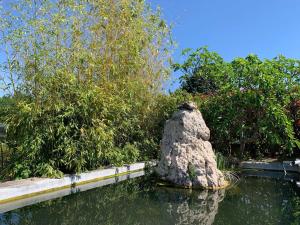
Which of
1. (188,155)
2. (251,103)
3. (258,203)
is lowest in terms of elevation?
(258,203)

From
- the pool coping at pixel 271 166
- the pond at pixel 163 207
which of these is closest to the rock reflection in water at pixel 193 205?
the pond at pixel 163 207

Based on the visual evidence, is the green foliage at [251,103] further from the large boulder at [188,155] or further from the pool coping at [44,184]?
the pool coping at [44,184]

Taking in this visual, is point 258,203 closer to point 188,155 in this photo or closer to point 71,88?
point 188,155

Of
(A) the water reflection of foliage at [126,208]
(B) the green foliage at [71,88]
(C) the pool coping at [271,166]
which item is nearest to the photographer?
(A) the water reflection of foliage at [126,208]

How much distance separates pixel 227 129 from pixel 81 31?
15.3 ft

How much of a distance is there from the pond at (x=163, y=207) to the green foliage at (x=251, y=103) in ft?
8.21

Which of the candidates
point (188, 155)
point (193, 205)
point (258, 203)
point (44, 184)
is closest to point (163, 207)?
point (193, 205)

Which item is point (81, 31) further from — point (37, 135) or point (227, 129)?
point (227, 129)

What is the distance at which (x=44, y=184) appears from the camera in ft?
19.6

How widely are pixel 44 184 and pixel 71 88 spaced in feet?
6.03

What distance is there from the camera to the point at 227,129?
10062 millimetres

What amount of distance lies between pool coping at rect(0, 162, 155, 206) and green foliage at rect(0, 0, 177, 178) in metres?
0.19

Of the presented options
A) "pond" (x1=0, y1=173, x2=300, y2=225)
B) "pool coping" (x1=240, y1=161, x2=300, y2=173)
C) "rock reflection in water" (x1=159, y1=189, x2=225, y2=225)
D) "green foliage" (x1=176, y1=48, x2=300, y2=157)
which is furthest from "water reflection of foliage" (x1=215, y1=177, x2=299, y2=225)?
"green foliage" (x1=176, y1=48, x2=300, y2=157)

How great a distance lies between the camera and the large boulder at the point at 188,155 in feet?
21.6
